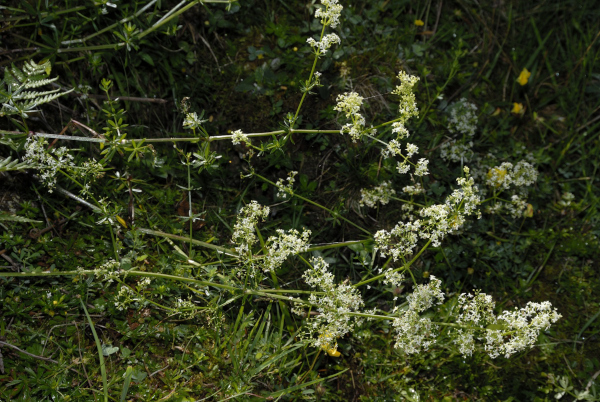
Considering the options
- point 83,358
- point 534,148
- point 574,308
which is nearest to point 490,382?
point 574,308

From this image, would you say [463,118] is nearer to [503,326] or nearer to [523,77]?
[523,77]

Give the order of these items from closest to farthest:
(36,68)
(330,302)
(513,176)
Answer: (330,302) < (36,68) < (513,176)

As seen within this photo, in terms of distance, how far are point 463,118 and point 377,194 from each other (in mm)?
968

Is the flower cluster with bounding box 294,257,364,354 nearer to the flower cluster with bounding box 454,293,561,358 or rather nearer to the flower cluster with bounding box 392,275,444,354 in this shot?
the flower cluster with bounding box 392,275,444,354

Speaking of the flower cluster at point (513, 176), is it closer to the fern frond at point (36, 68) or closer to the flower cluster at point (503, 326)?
the flower cluster at point (503, 326)

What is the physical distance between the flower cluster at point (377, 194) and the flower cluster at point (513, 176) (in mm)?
827

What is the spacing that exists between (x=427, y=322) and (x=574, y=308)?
5.47 ft

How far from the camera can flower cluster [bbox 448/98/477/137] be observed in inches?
147

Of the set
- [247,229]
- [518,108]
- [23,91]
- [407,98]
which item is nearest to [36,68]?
[23,91]

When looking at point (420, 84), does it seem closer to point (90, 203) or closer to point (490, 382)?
point (490, 382)

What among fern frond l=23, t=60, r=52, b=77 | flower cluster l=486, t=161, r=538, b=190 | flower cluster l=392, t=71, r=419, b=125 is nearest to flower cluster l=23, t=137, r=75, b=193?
fern frond l=23, t=60, r=52, b=77

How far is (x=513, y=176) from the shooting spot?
358 centimetres

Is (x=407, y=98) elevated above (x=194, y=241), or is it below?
above

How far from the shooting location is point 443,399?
330 centimetres
